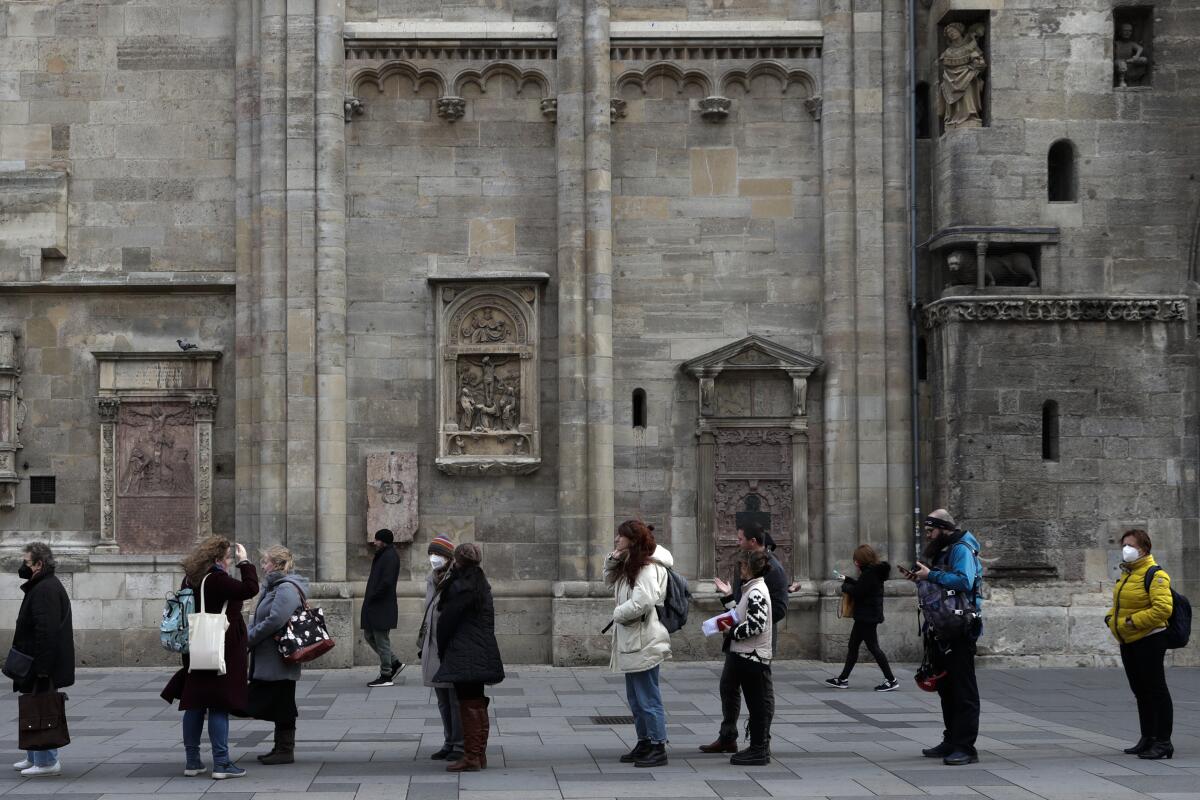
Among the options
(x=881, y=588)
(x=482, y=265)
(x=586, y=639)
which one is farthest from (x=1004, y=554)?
(x=482, y=265)

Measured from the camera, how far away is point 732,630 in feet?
41.5

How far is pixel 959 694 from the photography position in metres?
12.5

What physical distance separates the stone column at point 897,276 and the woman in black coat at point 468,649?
9.10 metres

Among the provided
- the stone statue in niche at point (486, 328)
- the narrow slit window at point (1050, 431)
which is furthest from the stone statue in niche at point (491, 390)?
the narrow slit window at point (1050, 431)

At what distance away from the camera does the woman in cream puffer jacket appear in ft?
40.9

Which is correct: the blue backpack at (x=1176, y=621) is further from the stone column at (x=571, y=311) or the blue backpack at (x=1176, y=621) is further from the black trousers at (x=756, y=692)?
the stone column at (x=571, y=311)

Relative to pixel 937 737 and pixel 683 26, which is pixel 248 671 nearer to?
pixel 937 737

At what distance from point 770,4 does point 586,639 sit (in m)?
8.97

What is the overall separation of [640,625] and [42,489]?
11.2m

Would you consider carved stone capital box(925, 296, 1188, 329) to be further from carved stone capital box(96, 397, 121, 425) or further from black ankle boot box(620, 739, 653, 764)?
carved stone capital box(96, 397, 121, 425)

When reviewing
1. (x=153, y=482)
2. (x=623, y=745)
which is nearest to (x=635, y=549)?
(x=623, y=745)

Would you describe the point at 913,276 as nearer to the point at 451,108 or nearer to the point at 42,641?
the point at 451,108

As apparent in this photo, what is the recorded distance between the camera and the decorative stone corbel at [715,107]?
2075cm

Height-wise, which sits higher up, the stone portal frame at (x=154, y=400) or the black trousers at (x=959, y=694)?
the stone portal frame at (x=154, y=400)
